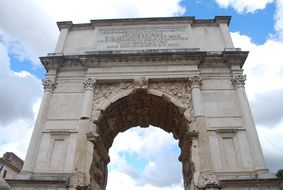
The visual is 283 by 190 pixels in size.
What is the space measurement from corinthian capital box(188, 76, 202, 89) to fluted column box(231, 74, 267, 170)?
1402 millimetres

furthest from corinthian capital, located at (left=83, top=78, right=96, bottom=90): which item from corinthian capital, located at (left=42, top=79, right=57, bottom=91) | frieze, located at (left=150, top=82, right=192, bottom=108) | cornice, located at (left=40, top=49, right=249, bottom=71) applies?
frieze, located at (left=150, top=82, right=192, bottom=108)

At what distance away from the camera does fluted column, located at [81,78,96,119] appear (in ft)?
35.2

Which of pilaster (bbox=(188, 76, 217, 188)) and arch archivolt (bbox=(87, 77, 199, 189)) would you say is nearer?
pilaster (bbox=(188, 76, 217, 188))

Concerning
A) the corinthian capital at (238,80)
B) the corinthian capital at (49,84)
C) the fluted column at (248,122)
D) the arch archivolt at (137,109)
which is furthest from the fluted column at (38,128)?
the fluted column at (248,122)

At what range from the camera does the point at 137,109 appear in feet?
41.6

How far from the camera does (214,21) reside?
13664 mm

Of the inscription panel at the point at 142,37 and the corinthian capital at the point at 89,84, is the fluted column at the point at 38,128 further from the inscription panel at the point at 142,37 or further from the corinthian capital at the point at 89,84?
the inscription panel at the point at 142,37

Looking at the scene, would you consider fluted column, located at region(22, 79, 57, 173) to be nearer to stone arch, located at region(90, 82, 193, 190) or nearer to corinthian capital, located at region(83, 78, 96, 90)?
corinthian capital, located at region(83, 78, 96, 90)


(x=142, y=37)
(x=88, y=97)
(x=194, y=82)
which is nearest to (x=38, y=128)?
(x=88, y=97)

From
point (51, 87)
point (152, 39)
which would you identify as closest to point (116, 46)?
point (152, 39)

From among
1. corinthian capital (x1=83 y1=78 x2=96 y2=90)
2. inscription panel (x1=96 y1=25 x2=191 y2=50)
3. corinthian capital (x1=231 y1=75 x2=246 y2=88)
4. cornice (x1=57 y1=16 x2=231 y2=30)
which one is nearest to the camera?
corinthian capital (x1=231 y1=75 x2=246 y2=88)

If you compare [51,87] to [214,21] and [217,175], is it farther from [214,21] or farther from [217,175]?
[214,21]

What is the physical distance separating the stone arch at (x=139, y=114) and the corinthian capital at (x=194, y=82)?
11.9 inches

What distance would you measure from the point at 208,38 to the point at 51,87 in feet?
24.6
